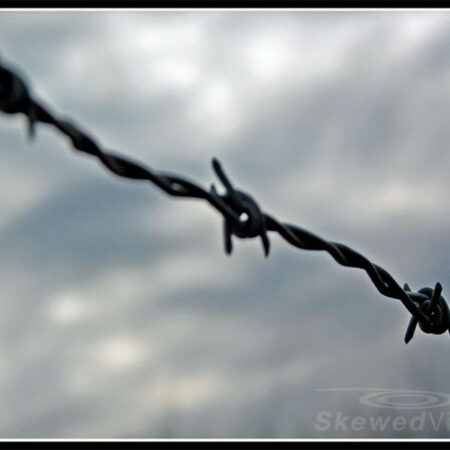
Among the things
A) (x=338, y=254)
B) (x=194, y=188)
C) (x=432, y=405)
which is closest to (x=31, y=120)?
(x=194, y=188)

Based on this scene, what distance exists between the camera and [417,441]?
516 centimetres

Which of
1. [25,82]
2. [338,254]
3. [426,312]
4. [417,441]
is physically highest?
[25,82]

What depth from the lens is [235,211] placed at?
2.89 meters

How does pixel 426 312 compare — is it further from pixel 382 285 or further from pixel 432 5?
pixel 432 5

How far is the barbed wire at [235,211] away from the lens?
7.45 ft

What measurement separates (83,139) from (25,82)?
244 millimetres

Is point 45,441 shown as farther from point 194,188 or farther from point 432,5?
point 432,5

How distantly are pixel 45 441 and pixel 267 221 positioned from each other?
2411 mm

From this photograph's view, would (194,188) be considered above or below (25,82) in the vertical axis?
below

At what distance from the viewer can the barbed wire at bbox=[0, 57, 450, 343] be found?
89.4 inches

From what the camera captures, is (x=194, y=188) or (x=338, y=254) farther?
(x=338, y=254)

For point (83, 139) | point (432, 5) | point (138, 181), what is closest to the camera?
Result: point (83, 139)

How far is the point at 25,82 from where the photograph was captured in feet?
7.41
